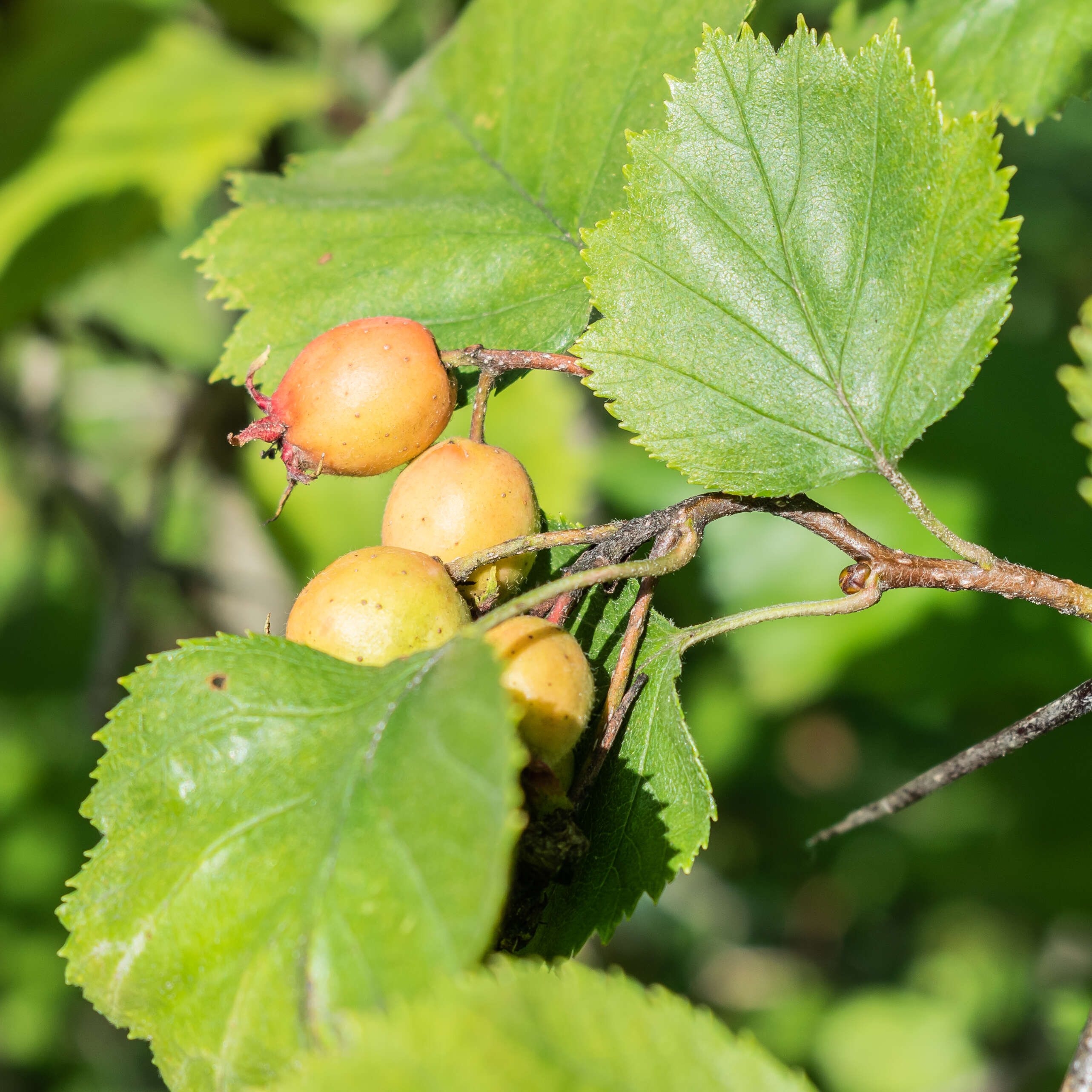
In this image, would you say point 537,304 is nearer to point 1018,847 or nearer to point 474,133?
point 474,133

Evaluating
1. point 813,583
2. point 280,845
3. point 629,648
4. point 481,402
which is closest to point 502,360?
point 481,402

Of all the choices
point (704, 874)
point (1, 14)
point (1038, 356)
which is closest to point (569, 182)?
point (1038, 356)

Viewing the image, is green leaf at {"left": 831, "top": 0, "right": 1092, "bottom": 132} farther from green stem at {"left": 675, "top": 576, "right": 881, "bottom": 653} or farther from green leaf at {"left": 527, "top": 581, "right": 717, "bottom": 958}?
green leaf at {"left": 527, "top": 581, "right": 717, "bottom": 958}

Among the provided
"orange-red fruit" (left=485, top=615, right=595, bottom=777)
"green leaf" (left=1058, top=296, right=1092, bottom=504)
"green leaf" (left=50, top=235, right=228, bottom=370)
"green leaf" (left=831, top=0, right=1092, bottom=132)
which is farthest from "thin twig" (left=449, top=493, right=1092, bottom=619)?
"green leaf" (left=50, top=235, right=228, bottom=370)

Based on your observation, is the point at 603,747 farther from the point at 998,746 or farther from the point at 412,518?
the point at 998,746

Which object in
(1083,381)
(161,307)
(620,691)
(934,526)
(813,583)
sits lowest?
(161,307)
